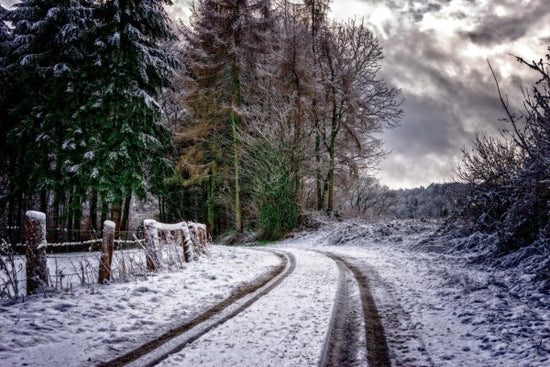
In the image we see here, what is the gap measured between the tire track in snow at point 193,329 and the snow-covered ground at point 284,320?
0.12m

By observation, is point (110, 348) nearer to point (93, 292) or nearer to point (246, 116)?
point (93, 292)

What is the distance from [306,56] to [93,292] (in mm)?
18209

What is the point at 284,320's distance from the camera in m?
3.90

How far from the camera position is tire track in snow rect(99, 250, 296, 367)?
2.89 m

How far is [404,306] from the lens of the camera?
453 cm

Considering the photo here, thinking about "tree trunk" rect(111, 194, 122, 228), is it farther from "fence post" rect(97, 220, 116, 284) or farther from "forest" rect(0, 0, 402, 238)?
"fence post" rect(97, 220, 116, 284)

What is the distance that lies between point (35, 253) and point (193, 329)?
2.60 meters

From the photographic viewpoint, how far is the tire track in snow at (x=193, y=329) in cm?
289

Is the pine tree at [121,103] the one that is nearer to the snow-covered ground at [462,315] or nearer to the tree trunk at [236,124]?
the tree trunk at [236,124]

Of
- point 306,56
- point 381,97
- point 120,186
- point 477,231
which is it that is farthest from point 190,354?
point 381,97

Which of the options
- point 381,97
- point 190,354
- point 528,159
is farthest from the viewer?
point 381,97

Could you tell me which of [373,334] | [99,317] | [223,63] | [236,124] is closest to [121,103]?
[236,124]

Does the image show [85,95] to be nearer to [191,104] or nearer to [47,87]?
[47,87]

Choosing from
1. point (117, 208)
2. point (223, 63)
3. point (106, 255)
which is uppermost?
point (223, 63)
